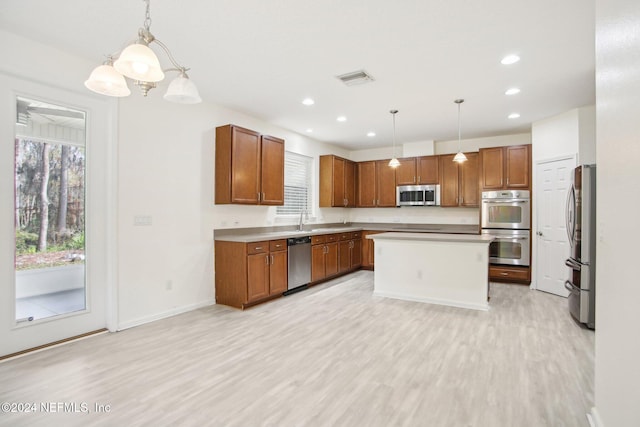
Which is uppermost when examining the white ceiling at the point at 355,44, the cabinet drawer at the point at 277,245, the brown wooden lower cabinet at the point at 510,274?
the white ceiling at the point at 355,44

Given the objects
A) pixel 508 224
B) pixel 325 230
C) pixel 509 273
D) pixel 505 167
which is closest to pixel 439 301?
pixel 509 273

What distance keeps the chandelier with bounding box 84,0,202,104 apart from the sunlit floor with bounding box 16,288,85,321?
2.39 meters

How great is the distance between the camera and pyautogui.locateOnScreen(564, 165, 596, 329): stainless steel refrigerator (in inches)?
134

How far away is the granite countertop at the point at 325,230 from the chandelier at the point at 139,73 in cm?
249

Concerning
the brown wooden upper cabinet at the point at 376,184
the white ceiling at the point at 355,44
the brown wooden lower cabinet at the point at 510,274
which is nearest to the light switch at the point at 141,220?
the white ceiling at the point at 355,44

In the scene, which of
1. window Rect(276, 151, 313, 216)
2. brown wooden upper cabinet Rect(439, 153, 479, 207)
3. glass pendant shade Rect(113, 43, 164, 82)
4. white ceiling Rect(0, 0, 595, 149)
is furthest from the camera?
brown wooden upper cabinet Rect(439, 153, 479, 207)

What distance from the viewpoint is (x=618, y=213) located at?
4.97 feet

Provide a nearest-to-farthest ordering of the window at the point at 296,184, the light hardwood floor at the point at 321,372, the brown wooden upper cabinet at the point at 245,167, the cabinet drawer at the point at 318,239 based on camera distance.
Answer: the light hardwood floor at the point at 321,372 → the brown wooden upper cabinet at the point at 245,167 → the cabinet drawer at the point at 318,239 → the window at the point at 296,184

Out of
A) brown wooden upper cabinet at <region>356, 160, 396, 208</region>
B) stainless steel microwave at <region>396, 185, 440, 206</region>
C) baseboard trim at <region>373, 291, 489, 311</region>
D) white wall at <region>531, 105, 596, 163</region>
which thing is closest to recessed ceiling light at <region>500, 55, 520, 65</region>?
white wall at <region>531, 105, 596, 163</region>

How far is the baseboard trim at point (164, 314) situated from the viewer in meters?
3.43

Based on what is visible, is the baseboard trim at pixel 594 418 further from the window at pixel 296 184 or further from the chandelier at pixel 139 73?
the window at pixel 296 184

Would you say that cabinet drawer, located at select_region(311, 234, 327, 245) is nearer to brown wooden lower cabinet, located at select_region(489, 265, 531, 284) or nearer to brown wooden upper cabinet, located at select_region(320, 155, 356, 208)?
brown wooden upper cabinet, located at select_region(320, 155, 356, 208)

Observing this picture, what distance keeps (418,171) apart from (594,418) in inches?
208

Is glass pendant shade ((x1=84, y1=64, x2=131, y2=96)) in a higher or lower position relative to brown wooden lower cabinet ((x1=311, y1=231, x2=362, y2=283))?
higher
